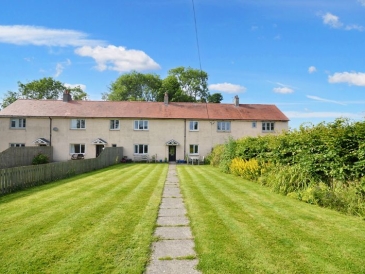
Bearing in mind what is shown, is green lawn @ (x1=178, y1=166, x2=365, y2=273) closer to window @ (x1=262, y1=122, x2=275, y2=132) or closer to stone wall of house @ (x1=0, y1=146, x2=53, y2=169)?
stone wall of house @ (x1=0, y1=146, x2=53, y2=169)

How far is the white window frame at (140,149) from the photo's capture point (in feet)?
104

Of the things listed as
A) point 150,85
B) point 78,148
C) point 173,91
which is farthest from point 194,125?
point 150,85

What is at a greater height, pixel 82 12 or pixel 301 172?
pixel 82 12

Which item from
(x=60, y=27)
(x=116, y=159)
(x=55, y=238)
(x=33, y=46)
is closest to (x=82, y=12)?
(x=60, y=27)

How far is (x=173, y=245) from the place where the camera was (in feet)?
16.1

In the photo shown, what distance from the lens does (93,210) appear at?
7.32m

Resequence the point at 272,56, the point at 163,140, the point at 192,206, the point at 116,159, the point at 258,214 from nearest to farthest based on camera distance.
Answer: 1. the point at 258,214
2. the point at 192,206
3. the point at 272,56
4. the point at 116,159
5. the point at 163,140

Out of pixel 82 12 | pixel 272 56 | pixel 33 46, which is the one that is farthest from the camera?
pixel 33 46

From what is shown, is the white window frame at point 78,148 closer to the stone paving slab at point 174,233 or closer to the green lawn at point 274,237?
the green lawn at point 274,237

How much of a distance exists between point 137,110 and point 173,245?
29.5 meters

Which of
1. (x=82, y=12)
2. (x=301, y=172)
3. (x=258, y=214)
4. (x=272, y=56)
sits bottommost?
(x=258, y=214)

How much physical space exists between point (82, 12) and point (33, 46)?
7970 mm

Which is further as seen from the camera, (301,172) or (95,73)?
(95,73)

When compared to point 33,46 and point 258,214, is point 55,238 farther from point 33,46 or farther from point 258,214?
point 33,46
